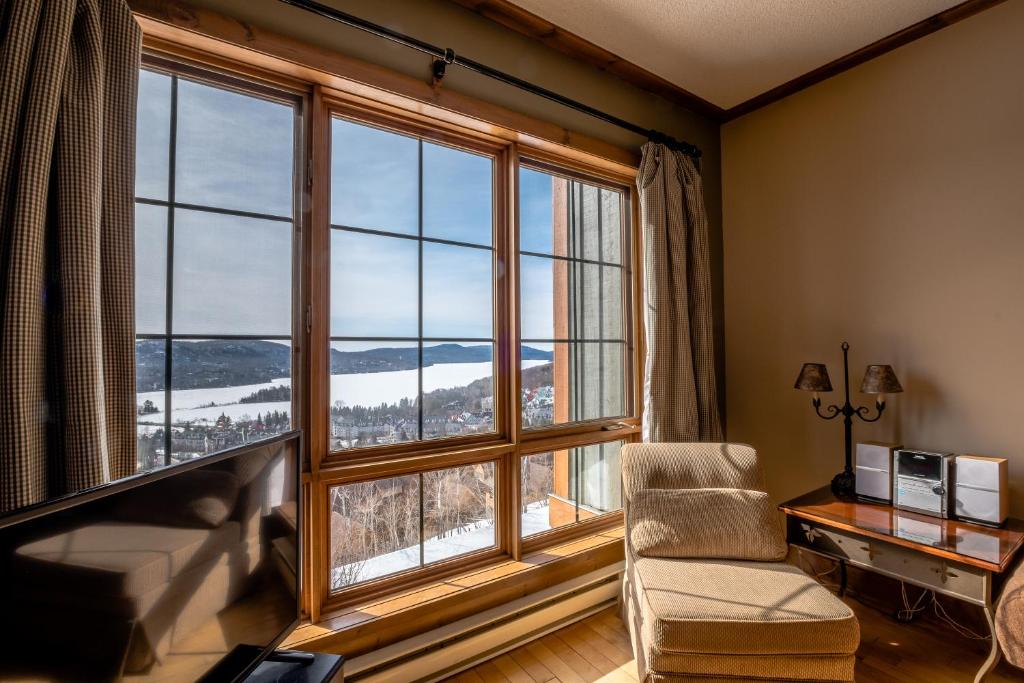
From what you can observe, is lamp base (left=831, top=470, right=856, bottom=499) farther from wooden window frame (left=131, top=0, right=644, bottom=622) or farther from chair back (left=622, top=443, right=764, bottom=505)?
wooden window frame (left=131, top=0, right=644, bottom=622)

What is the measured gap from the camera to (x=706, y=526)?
1890 millimetres

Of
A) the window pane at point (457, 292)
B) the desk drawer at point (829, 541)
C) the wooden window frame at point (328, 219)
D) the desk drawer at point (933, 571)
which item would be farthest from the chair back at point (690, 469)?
the window pane at point (457, 292)

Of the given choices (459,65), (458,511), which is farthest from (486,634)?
(459,65)

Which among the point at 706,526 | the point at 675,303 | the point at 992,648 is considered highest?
the point at 675,303

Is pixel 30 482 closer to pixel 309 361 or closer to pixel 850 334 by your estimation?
pixel 309 361

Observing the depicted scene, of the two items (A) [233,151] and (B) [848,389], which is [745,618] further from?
(A) [233,151]

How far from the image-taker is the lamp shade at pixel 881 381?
210 cm

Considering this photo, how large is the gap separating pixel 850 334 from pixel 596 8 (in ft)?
6.33

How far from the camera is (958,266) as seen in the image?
2104 millimetres

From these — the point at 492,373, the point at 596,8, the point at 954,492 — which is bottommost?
the point at 954,492

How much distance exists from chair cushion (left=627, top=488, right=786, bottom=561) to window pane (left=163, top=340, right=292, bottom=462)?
54.4 inches

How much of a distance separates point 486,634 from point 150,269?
5.58ft

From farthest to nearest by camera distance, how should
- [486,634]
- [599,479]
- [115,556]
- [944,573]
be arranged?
[599,479]
[486,634]
[944,573]
[115,556]

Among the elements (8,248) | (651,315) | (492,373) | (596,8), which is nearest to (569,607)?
(492,373)
